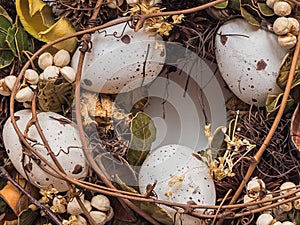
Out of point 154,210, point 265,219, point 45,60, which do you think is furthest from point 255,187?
point 45,60

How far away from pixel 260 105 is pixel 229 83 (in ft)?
0.19

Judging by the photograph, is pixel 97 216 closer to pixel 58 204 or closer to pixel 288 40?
pixel 58 204

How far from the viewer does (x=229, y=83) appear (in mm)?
985

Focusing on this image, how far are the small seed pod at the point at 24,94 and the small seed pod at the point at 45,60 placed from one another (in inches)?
1.6

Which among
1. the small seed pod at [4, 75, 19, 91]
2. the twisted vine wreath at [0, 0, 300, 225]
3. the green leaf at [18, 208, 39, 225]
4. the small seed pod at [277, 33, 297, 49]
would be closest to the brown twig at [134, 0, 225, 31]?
the twisted vine wreath at [0, 0, 300, 225]

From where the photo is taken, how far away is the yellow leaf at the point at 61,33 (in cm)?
99

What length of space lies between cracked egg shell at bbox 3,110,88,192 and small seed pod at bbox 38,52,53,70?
7 centimetres

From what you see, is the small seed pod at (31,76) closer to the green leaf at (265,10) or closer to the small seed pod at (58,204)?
the small seed pod at (58,204)

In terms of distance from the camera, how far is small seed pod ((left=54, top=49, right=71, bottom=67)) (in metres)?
1.00

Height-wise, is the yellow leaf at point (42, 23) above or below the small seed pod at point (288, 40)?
above

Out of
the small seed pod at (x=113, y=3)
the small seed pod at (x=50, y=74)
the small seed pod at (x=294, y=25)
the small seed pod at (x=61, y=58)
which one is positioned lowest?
the small seed pod at (x=50, y=74)

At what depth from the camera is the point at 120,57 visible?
3.22 ft

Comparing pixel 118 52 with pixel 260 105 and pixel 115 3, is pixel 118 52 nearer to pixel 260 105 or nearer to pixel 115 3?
pixel 115 3

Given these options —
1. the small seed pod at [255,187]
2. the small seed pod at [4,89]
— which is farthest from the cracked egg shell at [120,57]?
the small seed pod at [255,187]
